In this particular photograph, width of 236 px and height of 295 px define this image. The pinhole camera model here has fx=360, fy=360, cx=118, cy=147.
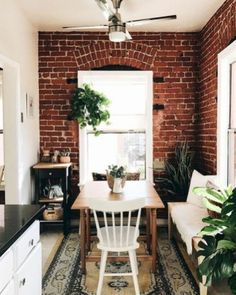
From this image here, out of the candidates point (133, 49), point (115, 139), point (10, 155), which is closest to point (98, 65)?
point (133, 49)

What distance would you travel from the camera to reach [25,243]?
6.76 ft

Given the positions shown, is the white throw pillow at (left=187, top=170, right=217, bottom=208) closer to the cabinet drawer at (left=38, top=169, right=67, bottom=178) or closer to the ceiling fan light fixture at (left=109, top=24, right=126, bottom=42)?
the cabinet drawer at (left=38, top=169, right=67, bottom=178)

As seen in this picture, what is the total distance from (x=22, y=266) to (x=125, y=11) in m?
3.46

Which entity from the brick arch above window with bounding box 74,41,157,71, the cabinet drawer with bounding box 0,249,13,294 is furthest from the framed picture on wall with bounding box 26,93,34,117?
the cabinet drawer with bounding box 0,249,13,294

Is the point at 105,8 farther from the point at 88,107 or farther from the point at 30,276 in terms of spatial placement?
the point at 30,276

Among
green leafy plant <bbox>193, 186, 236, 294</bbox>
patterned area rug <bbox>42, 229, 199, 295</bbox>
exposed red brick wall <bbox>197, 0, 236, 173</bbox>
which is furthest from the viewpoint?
exposed red brick wall <bbox>197, 0, 236, 173</bbox>

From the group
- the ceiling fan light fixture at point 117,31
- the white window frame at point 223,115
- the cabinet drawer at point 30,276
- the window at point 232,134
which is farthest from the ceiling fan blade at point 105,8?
the cabinet drawer at point 30,276

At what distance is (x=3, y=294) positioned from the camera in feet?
5.50

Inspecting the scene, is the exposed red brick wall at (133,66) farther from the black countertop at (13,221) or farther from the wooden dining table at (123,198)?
the black countertop at (13,221)

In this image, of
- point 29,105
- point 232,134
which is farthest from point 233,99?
point 29,105

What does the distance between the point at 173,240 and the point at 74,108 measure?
2.24m

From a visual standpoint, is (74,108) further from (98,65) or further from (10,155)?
(10,155)

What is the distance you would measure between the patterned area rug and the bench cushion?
12.7 inches

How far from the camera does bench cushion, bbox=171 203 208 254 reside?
11.4 ft
